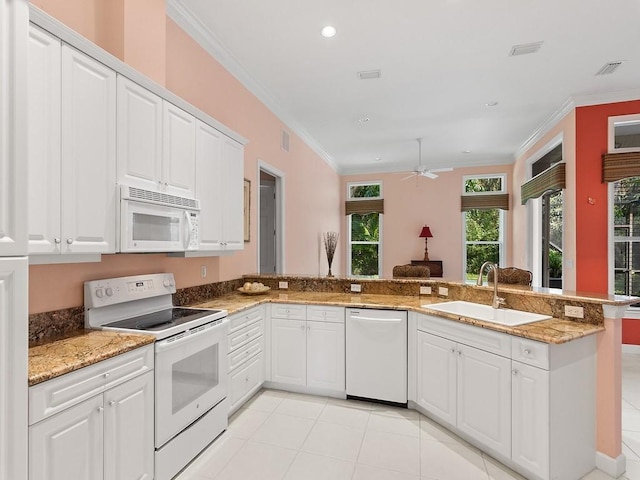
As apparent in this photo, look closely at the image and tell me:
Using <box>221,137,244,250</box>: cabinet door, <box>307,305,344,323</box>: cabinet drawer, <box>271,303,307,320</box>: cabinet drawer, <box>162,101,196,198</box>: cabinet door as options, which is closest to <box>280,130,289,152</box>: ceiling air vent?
<box>221,137,244,250</box>: cabinet door

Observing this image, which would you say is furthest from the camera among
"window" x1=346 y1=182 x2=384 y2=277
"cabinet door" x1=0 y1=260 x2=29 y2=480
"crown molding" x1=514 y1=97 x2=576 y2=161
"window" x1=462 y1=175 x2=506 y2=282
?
"window" x1=346 y1=182 x2=384 y2=277

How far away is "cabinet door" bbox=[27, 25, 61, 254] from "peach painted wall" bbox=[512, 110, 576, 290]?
5.34 meters

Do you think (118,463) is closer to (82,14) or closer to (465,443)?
(465,443)

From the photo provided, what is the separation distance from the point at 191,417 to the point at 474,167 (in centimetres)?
761

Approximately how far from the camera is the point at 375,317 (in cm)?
307

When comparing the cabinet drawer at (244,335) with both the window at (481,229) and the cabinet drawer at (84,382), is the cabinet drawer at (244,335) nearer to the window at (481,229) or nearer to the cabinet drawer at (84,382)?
the cabinet drawer at (84,382)

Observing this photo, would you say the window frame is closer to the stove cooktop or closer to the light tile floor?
the light tile floor

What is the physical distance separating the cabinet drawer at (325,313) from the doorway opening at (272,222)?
5.55 ft

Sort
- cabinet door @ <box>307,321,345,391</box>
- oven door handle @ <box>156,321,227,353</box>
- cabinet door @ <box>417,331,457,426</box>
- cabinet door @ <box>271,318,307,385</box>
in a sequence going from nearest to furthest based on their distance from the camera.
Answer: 1. oven door handle @ <box>156,321,227,353</box>
2. cabinet door @ <box>417,331,457,426</box>
3. cabinet door @ <box>307,321,345,391</box>
4. cabinet door @ <box>271,318,307,385</box>

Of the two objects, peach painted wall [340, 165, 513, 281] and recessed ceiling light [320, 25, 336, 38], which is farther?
peach painted wall [340, 165, 513, 281]

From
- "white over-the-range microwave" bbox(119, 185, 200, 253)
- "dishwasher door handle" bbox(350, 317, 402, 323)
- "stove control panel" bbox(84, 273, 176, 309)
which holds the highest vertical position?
"white over-the-range microwave" bbox(119, 185, 200, 253)

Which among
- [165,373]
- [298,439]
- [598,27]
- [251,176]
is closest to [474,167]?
[598,27]

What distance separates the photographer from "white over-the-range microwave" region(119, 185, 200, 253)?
2012 mm

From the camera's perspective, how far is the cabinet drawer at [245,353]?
2799 millimetres
